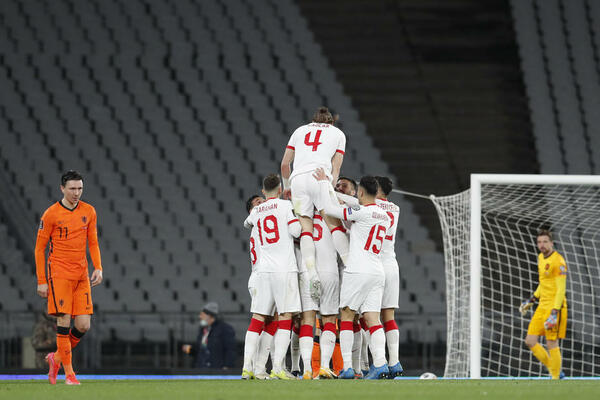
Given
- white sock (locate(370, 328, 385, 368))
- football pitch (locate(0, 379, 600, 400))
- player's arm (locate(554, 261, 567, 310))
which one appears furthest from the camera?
player's arm (locate(554, 261, 567, 310))

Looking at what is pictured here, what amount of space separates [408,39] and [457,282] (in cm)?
678

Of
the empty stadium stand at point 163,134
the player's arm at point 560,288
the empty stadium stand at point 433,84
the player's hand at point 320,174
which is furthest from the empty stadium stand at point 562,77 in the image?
the player's hand at point 320,174

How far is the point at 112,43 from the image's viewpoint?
736 inches

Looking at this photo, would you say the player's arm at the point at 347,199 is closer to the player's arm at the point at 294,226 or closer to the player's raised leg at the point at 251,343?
the player's arm at the point at 294,226

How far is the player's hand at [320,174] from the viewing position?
841 centimetres

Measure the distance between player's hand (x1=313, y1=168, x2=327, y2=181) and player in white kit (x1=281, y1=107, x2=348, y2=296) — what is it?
0.15 feet

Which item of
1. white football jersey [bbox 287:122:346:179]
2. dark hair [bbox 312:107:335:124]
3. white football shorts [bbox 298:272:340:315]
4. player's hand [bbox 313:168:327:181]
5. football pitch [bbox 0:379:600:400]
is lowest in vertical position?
football pitch [bbox 0:379:600:400]

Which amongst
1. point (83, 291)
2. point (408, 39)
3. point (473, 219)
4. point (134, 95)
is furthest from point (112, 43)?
point (83, 291)

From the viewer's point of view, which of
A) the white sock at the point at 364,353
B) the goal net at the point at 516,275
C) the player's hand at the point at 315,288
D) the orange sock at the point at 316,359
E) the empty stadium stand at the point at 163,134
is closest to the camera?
the player's hand at the point at 315,288

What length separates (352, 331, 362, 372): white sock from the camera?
9133 millimetres

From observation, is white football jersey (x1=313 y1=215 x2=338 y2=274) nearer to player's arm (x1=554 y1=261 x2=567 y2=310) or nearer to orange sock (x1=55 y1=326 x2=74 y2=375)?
orange sock (x1=55 y1=326 x2=74 y2=375)

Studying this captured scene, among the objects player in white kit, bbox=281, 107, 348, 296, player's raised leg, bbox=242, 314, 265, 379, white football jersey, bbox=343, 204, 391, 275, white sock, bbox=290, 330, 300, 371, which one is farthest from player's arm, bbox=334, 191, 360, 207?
white sock, bbox=290, 330, 300, 371

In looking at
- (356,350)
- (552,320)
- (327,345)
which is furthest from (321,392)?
(552,320)

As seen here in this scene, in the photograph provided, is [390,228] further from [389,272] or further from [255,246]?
[255,246]
